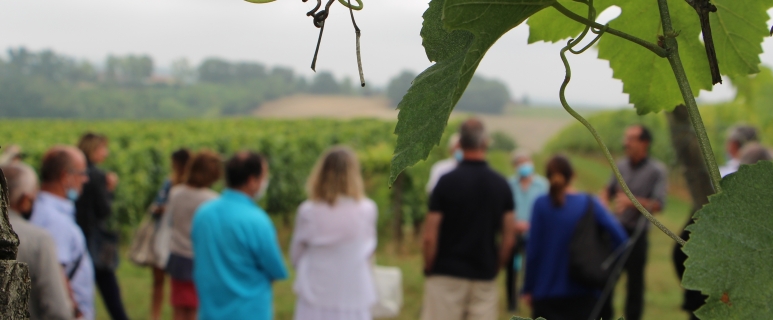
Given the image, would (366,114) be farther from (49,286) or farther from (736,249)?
(736,249)

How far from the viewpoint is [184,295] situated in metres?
5.77

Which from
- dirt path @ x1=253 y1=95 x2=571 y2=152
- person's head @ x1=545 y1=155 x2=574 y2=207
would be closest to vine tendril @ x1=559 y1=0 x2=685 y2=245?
person's head @ x1=545 y1=155 x2=574 y2=207

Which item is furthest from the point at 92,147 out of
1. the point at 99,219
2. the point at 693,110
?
the point at 693,110

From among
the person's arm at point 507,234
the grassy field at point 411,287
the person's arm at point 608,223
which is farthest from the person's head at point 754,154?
the grassy field at point 411,287

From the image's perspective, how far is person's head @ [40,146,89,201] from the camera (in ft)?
14.8

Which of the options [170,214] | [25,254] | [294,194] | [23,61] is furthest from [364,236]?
[23,61]

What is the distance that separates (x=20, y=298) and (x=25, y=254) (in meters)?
2.51

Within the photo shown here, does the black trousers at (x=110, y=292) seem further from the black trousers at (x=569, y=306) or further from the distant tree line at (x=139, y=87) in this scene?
the distant tree line at (x=139, y=87)

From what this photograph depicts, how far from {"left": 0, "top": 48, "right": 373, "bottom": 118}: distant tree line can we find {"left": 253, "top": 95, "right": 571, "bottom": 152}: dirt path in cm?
224

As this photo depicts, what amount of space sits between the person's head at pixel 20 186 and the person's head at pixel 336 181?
1.90 metres

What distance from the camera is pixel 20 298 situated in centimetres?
55

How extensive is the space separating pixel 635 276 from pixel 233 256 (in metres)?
3.67

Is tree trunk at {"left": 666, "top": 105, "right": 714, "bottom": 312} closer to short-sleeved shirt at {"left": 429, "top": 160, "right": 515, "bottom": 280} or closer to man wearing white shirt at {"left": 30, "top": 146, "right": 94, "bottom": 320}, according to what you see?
short-sleeved shirt at {"left": 429, "top": 160, "right": 515, "bottom": 280}

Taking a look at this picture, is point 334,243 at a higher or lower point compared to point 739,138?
lower
